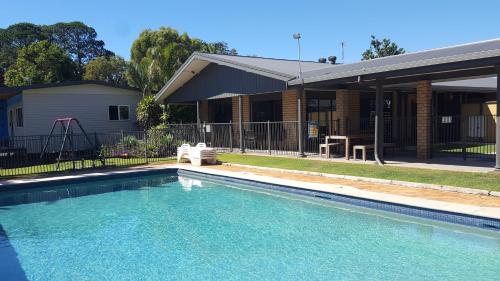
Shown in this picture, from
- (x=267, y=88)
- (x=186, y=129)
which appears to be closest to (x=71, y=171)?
(x=186, y=129)

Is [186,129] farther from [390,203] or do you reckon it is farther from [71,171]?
[390,203]

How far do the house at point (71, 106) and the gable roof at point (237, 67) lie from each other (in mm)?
2454

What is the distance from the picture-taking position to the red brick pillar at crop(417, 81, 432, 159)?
13633 mm

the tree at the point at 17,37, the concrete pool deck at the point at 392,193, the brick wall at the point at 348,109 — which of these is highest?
the tree at the point at 17,37

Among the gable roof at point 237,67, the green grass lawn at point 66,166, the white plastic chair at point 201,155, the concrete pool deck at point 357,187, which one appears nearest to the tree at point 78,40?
the gable roof at point 237,67

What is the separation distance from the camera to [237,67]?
1770 centimetres

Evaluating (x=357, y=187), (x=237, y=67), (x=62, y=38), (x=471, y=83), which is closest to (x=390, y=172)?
(x=357, y=187)

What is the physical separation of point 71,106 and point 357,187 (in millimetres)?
16957

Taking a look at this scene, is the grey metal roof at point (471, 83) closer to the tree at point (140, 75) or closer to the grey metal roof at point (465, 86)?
the grey metal roof at point (465, 86)

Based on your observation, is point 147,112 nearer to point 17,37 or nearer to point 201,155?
point 201,155

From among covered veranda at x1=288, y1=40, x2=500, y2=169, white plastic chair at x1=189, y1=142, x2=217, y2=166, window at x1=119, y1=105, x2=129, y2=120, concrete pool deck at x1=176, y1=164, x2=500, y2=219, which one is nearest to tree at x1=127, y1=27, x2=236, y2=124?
Answer: window at x1=119, y1=105, x2=129, y2=120

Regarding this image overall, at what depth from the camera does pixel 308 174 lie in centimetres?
1259

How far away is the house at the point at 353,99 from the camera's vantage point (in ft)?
44.7

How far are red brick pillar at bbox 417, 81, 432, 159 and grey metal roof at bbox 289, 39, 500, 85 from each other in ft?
4.52
